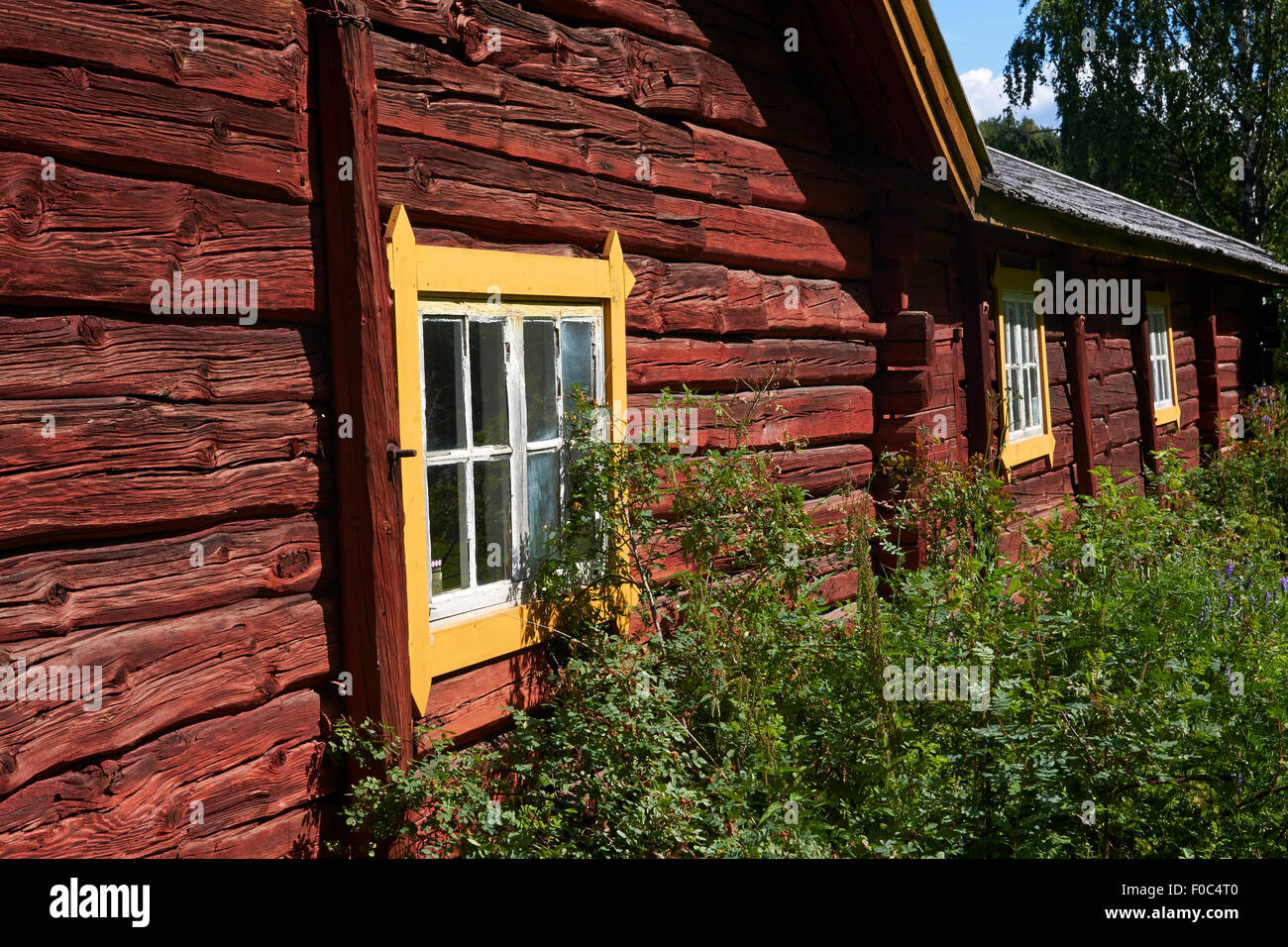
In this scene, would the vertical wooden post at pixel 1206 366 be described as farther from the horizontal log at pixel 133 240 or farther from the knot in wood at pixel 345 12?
the horizontal log at pixel 133 240

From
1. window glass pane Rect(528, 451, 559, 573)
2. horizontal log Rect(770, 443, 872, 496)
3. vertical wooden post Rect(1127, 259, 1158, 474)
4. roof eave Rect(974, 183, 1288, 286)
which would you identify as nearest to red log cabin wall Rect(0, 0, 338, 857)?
window glass pane Rect(528, 451, 559, 573)

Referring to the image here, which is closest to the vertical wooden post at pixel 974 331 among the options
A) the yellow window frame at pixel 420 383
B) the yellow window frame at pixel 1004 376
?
the yellow window frame at pixel 1004 376

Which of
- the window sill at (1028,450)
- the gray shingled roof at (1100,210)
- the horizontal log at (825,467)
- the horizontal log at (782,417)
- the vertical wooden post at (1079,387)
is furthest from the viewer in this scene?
the vertical wooden post at (1079,387)

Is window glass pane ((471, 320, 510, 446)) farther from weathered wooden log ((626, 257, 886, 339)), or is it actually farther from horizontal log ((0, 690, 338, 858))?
horizontal log ((0, 690, 338, 858))

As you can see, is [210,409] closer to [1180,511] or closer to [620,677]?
[620,677]

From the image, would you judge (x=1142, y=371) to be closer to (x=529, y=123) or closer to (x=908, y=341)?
(x=908, y=341)

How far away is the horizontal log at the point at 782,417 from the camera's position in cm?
479

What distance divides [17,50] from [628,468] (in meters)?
2.32

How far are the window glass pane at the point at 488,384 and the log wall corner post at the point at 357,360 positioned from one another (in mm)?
604

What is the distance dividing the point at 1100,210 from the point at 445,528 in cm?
757

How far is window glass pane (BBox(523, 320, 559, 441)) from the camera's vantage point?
4047mm

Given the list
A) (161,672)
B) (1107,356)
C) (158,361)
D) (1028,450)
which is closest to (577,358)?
(158,361)

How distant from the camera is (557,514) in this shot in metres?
4.09
